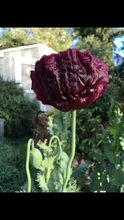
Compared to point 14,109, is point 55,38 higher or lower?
higher

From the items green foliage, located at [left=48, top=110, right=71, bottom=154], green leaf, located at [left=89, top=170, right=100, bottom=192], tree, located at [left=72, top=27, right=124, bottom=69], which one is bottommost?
green leaf, located at [left=89, top=170, right=100, bottom=192]

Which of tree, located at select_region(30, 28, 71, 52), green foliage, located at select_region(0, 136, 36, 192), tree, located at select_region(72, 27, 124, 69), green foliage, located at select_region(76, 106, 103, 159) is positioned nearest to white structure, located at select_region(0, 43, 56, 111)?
tree, located at select_region(30, 28, 71, 52)

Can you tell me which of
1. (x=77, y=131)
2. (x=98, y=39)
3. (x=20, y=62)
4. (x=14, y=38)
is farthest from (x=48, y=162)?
(x=98, y=39)

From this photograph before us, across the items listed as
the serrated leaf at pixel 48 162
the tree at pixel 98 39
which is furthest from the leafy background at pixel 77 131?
the tree at pixel 98 39

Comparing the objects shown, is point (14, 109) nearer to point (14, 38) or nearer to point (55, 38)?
point (14, 38)

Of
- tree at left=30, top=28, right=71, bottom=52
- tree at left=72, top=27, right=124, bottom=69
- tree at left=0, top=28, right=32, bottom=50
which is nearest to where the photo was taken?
tree at left=0, top=28, right=32, bottom=50

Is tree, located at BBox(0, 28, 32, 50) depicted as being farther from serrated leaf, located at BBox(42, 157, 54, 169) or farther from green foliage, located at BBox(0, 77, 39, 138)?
serrated leaf, located at BBox(42, 157, 54, 169)

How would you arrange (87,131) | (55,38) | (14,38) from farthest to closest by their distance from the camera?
(55,38)
(14,38)
(87,131)
